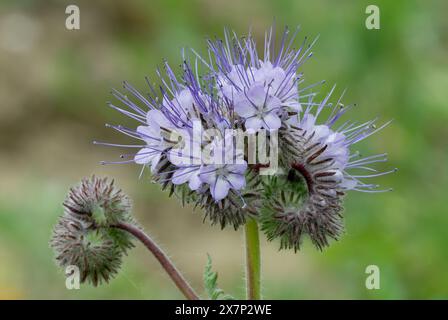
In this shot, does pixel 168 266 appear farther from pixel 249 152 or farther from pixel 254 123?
pixel 254 123

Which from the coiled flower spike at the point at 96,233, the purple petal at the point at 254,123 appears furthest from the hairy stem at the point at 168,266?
the purple petal at the point at 254,123

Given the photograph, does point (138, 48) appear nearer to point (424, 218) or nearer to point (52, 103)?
point (52, 103)

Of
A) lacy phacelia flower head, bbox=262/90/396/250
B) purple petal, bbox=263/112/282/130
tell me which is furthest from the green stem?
purple petal, bbox=263/112/282/130

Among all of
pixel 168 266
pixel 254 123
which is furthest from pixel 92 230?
pixel 254 123

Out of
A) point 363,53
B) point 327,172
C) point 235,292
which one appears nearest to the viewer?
point 327,172

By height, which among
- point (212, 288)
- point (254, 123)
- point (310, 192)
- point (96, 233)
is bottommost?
point (212, 288)
